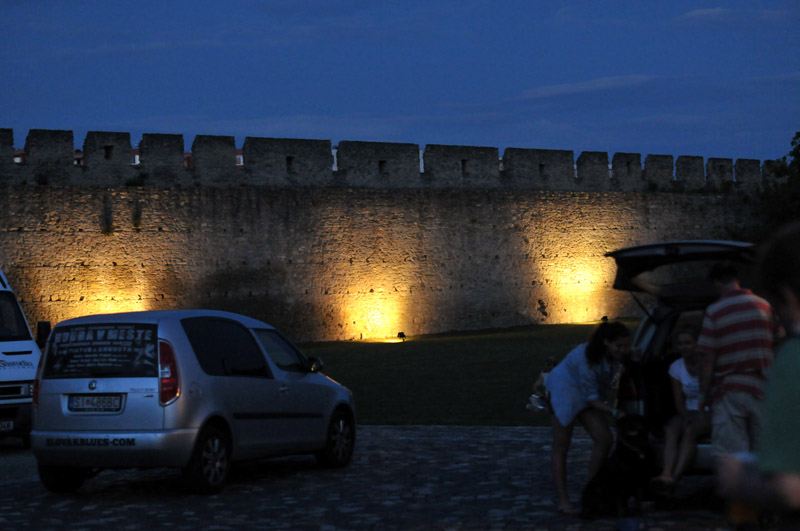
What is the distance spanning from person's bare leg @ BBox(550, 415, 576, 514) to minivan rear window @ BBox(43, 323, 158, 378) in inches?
103

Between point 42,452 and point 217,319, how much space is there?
1.53 meters

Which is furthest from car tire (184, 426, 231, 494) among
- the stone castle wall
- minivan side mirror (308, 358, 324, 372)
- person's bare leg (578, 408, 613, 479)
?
the stone castle wall

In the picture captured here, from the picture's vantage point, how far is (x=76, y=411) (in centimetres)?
734

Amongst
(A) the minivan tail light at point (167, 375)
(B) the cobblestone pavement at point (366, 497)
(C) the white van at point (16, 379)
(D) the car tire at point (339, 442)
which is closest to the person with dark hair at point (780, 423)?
(B) the cobblestone pavement at point (366, 497)

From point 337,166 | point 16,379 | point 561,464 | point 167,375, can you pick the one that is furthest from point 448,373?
point 337,166

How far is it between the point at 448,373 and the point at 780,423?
1468 centimetres

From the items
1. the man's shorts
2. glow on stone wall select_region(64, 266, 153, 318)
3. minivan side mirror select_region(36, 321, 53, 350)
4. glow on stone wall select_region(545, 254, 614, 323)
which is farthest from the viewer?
glow on stone wall select_region(545, 254, 614, 323)

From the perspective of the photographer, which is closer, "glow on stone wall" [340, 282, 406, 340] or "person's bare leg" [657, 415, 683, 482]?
"person's bare leg" [657, 415, 683, 482]

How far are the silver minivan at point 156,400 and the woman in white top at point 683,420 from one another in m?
2.94

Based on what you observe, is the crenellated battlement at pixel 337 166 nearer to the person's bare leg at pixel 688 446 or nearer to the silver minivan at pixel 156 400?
the silver minivan at pixel 156 400

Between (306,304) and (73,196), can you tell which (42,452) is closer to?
(73,196)

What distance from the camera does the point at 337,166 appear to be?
2855 centimetres

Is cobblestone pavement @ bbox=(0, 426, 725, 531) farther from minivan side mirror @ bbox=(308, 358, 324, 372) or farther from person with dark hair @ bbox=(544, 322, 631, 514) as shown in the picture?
minivan side mirror @ bbox=(308, 358, 324, 372)

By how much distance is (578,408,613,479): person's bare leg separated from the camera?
21.0ft
